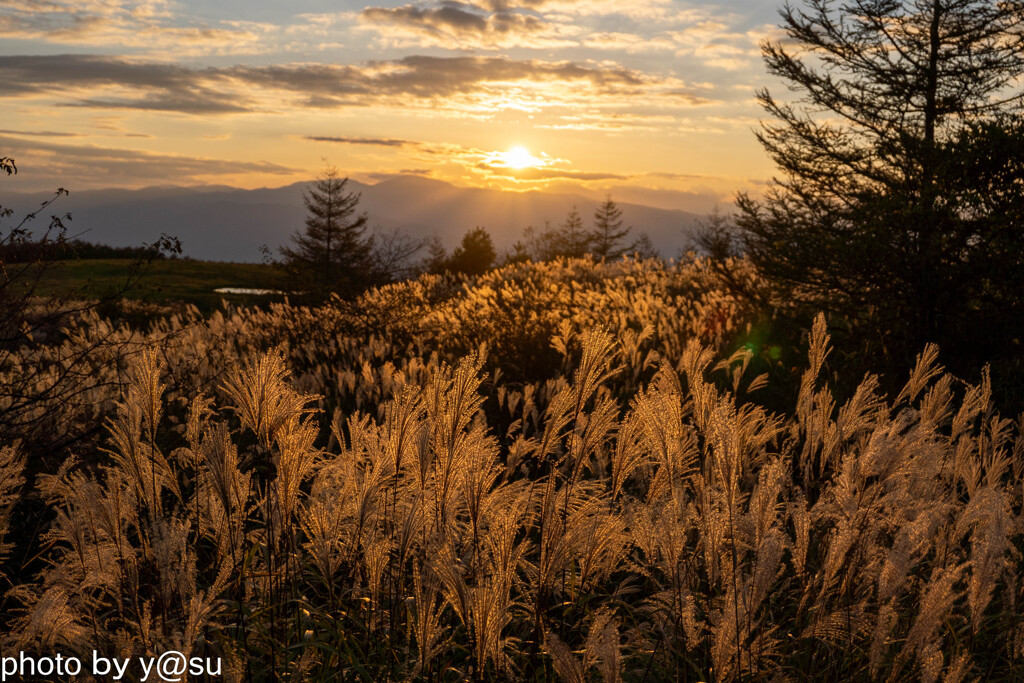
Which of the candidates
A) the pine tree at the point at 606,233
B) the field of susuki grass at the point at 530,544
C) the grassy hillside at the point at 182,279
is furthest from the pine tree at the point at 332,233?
the field of susuki grass at the point at 530,544

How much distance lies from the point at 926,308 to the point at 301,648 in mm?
8562

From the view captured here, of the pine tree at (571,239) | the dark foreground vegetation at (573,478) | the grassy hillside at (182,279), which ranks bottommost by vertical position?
the grassy hillside at (182,279)

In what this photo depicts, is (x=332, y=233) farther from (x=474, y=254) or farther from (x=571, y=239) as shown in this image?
(x=571, y=239)

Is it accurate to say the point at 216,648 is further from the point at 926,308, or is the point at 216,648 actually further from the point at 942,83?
the point at 942,83

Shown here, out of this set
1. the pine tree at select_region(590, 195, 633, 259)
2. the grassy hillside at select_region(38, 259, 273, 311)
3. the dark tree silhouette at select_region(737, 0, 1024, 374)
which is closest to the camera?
the dark tree silhouette at select_region(737, 0, 1024, 374)

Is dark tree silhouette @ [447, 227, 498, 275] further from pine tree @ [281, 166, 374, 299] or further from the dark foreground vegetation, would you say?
the dark foreground vegetation

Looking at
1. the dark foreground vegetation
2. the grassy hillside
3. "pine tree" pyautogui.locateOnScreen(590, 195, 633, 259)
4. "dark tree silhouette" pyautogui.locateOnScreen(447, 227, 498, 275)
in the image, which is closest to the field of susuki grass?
the dark foreground vegetation


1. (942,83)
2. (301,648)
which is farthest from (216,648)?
Result: (942,83)

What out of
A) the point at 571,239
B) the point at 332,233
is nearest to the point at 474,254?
the point at 332,233

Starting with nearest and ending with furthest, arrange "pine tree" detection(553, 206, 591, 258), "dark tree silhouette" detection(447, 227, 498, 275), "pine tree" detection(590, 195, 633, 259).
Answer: "dark tree silhouette" detection(447, 227, 498, 275) < "pine tree" detection(553, 206, 591, 258) < "pine tree" detection(590, 195, 633, 259)

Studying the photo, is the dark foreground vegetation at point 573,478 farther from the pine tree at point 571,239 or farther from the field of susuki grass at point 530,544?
the pine tree at point 571,239

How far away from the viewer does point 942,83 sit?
1398cm

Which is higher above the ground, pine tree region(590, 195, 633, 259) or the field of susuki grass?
pine tree region(590, 195, 633, 259)

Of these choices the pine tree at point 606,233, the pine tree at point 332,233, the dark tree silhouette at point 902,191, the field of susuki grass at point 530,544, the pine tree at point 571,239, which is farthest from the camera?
the pine tree at point 606,233
